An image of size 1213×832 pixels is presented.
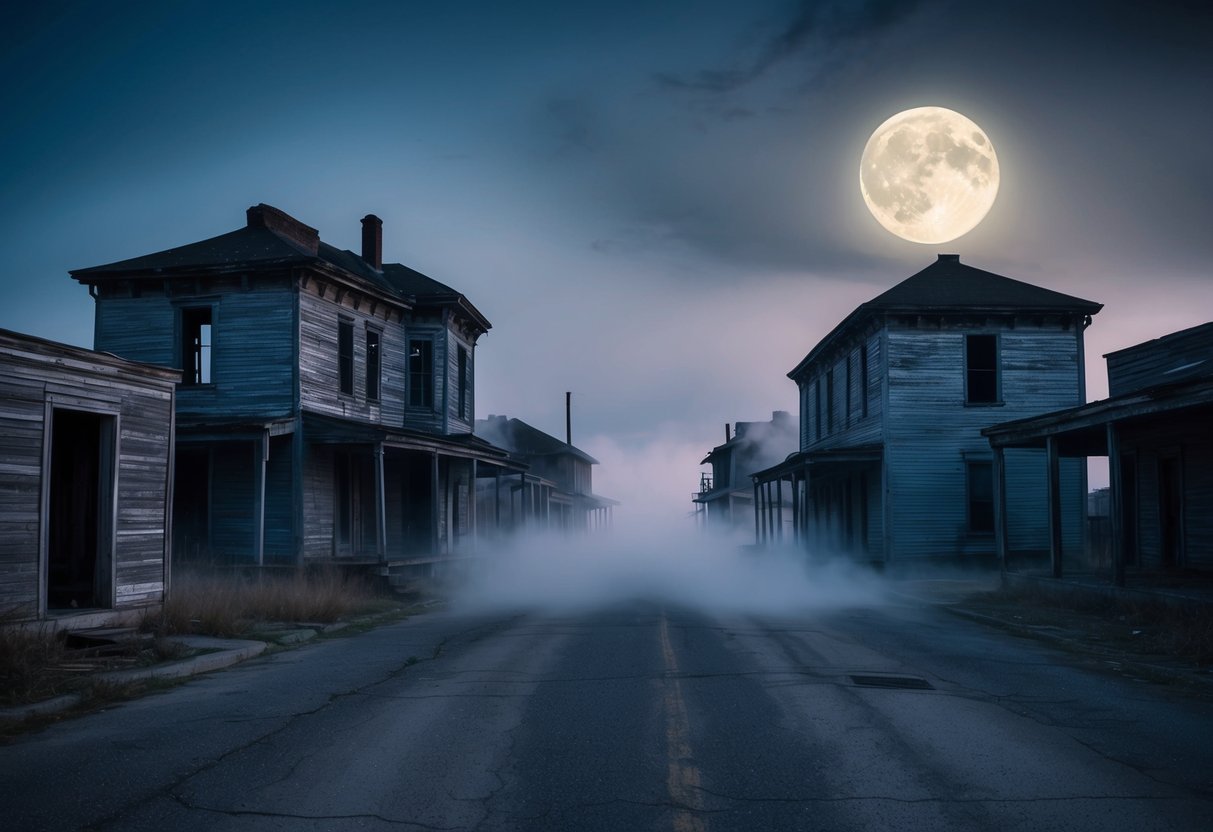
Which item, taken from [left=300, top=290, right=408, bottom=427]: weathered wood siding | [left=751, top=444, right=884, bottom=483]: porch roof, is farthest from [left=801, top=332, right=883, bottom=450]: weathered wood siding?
[left=300, top=290, right=408, bottom=427]: weathered wood siding

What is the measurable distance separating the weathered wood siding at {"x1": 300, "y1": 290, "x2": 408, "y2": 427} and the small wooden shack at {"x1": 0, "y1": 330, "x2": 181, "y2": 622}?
347 inches

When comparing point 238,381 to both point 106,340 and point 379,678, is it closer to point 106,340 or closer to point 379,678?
point 106,340

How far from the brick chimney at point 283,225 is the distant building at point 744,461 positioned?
38.8 meters

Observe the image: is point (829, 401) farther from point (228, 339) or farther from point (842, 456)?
point (228, 339)

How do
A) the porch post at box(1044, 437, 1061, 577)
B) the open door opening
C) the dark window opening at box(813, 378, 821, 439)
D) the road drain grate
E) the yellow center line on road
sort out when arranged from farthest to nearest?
1. the dark window opening at box(813, 378, 821, 439)
2. the porch post at box(1044, 437, 1061, 577)
3. the open door opening
4. the road drain grate
5. the yellow center line on road

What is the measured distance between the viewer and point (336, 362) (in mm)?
25547

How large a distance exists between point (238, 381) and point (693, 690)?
17.8 metres

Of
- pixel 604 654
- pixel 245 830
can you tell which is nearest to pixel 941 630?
pixel 604 654

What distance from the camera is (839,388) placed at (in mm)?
33406

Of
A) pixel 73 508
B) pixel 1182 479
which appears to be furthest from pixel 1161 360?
pixel 73 508

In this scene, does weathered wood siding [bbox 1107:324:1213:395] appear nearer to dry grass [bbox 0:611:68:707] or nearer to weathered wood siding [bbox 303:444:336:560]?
weathered wood siding [bbox 303:444:336:560]

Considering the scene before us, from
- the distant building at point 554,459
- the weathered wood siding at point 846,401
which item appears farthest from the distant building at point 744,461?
the weathered wood siding at point 846,401

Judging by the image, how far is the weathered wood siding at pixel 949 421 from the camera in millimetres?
27547

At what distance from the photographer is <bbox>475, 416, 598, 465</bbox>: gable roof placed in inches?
2697
